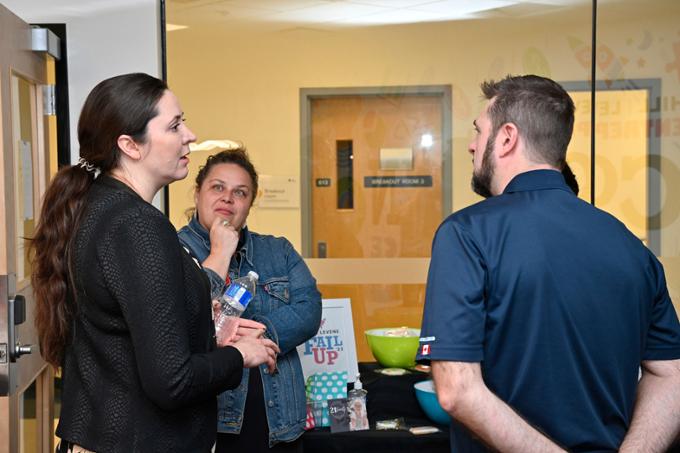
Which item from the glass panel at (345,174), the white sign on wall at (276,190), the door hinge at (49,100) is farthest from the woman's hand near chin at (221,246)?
the glass panel at (345,174)

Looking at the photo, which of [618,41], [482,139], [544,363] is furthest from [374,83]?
[544,363]

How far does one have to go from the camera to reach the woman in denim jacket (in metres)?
2.22

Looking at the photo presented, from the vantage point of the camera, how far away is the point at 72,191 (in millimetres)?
1500

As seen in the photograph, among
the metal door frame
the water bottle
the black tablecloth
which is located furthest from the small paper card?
the metal door frame

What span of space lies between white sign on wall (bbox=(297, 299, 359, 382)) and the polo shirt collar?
4.67 feet

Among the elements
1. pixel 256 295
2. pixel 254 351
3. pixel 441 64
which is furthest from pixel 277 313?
pixel 441 64

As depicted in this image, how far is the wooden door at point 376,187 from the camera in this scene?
3.66 meters

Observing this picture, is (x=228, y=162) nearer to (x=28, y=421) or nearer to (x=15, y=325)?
(x=15, y=325)

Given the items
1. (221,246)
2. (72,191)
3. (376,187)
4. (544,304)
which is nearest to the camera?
(544,304)

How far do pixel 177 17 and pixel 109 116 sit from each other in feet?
6.81

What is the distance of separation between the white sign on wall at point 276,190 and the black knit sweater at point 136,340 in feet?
6.93

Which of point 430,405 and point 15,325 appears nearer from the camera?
point 15,325

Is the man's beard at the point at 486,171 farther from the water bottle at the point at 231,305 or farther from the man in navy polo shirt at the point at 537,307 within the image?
the water bottle at the point at 231,305

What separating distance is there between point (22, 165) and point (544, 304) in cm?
170
